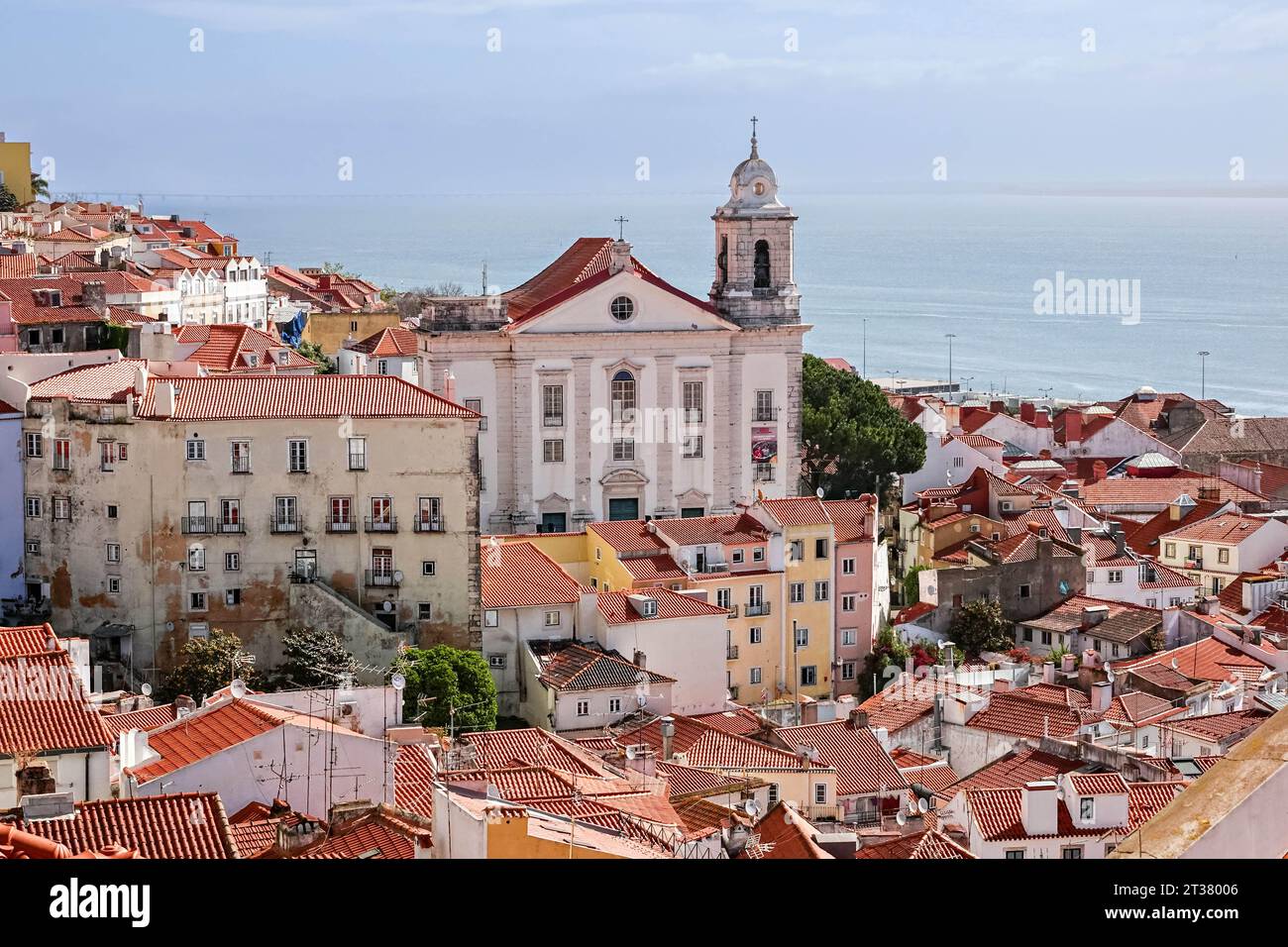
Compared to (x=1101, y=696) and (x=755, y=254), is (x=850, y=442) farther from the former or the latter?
(x=1101, y=696)

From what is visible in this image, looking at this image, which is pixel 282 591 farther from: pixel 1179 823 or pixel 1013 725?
pixel 1179 823

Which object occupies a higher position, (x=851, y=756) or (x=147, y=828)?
(x=147, y=828)

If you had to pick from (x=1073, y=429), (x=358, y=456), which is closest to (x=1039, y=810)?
(x=358, y=456)

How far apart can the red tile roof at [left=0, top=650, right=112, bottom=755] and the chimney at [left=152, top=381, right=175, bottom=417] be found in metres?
8.51

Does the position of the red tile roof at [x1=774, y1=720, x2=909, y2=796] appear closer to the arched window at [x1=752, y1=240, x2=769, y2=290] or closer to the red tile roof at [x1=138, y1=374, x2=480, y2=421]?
the red tile roof at [x1=138, y1=374, x2=480, y2=421]

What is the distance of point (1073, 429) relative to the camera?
144ft

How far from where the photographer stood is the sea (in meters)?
75.9

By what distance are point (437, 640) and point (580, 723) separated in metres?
1.96

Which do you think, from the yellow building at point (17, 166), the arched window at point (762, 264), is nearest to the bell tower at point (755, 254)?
the arched window at point (762, 264)

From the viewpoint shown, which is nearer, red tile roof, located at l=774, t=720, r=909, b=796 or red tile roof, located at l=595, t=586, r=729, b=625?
red tile roof, located at l=774, t=720, r=909, b=796

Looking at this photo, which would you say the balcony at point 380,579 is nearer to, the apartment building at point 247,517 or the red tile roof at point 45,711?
the apartment building at point 247,517

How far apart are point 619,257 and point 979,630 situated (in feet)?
29.1

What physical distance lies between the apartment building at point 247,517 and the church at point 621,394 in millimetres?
8364

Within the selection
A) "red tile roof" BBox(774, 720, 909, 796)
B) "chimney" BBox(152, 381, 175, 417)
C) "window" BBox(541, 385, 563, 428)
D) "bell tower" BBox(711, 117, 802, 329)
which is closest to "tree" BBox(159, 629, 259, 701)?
"chimney" BBox(152, 381, 175, 417)
